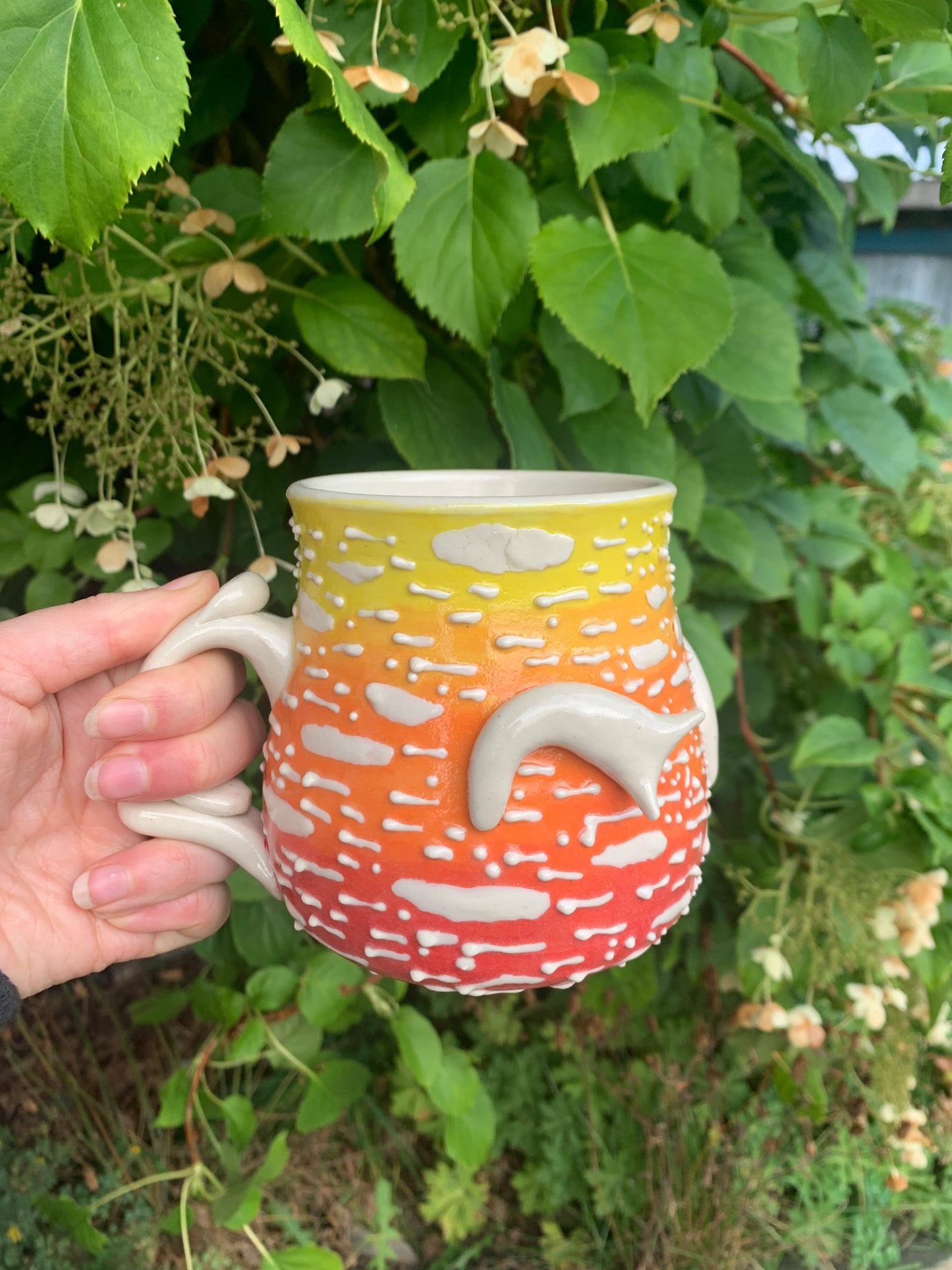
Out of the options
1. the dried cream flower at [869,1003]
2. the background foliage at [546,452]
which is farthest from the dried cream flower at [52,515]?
the dried cream flower at [869,1003]

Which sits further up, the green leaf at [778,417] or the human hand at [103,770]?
the green leaf at [778,417]

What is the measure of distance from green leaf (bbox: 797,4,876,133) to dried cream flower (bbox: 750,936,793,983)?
1.94 ft

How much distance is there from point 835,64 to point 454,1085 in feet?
2.39

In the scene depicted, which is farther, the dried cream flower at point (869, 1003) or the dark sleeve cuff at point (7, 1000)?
the dried cream flower at point (869, 1003)

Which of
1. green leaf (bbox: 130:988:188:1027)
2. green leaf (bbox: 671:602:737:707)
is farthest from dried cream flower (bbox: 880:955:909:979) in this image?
green leaf (bbox: 130:988:188:1027)

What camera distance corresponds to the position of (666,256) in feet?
1.56

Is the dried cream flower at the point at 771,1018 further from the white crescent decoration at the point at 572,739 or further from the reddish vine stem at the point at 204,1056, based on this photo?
the white crescent decoration at the point at 572,739

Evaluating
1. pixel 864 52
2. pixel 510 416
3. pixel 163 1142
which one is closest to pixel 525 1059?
pixel 163 1142

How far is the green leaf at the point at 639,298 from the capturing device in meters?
0.44

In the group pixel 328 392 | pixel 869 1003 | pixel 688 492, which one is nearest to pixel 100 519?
pixel 328 392

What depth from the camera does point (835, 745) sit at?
72 centimetres

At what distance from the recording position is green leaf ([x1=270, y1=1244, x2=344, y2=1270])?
0.67 meters

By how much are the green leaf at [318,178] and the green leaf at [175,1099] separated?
0.67 metres

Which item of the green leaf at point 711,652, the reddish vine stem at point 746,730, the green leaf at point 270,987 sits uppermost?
the green leaf at point 711,652
